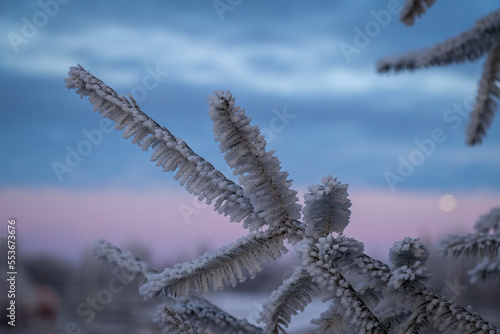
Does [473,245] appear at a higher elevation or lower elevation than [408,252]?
higher

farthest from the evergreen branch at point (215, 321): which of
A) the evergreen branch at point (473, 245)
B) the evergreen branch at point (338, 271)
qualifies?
the evergreen branch at point (473, 245)

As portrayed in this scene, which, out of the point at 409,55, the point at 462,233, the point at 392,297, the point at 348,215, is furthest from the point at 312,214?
the point at 409,55

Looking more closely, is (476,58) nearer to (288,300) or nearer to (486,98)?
(486,98)

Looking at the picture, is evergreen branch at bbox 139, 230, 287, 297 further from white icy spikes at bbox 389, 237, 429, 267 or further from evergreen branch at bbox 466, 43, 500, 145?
evergreen branch at bbox 466, 43, 500, 145

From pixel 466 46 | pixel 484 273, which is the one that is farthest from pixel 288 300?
pixel 484 273

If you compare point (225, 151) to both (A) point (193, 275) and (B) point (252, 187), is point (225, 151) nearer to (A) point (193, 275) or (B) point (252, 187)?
(B) point (252, 187)

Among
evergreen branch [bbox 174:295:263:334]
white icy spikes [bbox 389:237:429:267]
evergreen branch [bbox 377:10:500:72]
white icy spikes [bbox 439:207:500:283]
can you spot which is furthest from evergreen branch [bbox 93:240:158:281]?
evergreen branch [bbox 377:10:500:72]

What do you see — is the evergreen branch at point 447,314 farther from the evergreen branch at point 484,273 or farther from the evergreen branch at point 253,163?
the evergreen branch at point 484,273
